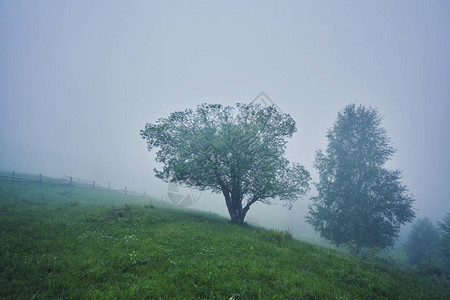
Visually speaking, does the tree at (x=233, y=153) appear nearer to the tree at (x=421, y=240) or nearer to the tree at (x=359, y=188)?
the tree at (x=359, y=188)

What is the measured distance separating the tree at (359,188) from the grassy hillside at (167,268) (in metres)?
9.86

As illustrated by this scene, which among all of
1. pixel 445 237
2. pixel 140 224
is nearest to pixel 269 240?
pixel 140 224

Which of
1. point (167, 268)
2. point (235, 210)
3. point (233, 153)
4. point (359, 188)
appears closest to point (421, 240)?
point (359, 188)

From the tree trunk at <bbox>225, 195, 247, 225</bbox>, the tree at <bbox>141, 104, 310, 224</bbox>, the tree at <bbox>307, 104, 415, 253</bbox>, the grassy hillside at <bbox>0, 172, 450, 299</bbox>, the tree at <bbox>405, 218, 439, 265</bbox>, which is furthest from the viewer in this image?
the tree at <bbox>405, 218, 439, 265</bbox>

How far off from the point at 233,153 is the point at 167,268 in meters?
9.97

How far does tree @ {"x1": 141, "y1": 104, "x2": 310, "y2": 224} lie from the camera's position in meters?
15.8

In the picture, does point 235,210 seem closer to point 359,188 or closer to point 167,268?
point 167,268

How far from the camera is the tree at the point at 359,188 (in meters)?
17.9

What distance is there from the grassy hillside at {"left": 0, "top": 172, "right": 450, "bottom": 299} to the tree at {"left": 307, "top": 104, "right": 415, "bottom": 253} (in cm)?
986

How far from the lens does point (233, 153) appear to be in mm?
15445

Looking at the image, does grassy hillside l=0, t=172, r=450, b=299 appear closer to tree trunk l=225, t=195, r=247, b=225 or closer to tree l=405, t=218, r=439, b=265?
tree trunk l=225, t=195, r=247, b=225

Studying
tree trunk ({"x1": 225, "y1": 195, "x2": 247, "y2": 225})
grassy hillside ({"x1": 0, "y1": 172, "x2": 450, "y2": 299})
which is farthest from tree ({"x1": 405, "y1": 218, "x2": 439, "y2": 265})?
tree trunk ({"x1": 225, "y1": 195, "x2": 247, "y2": 225})

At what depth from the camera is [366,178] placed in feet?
62.9

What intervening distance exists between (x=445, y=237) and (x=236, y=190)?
27815 millimetres
